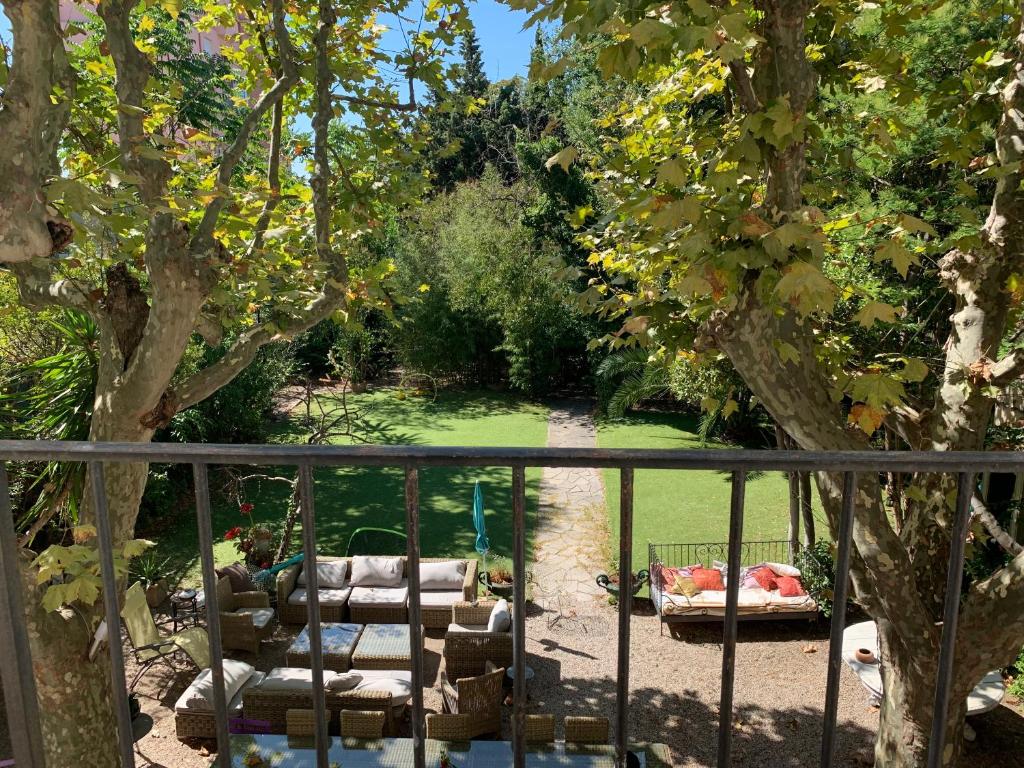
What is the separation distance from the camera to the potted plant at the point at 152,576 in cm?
926

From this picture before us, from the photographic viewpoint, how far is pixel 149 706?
7797 millimetres

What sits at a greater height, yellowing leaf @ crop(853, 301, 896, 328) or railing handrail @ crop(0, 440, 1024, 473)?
yellowing leaf @ crop(853, 301, 896, 328)

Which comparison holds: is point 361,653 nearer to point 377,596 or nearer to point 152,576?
point 377,596

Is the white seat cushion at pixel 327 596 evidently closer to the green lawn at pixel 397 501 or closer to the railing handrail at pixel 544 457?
the green lawn at pixel 397 501

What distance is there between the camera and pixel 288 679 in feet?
25.1

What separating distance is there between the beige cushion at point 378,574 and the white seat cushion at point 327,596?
23cm

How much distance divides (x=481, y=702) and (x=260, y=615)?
3.57m

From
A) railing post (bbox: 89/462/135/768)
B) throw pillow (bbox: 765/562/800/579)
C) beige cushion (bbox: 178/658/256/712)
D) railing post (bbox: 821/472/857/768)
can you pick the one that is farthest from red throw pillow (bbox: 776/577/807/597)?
railing post (bbox: 89/462/135/768)

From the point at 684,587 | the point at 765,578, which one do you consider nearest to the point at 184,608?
the point at 684,587

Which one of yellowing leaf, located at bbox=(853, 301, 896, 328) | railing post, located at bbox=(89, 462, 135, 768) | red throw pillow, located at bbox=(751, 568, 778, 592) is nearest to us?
railing post, located at bbox=(89, 462, 135, 768)

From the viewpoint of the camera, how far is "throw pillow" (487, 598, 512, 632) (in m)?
8.74

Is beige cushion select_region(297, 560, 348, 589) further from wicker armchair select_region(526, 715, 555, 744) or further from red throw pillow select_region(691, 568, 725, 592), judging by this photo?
red throw pillow select_region(691, 568, 725, 592)

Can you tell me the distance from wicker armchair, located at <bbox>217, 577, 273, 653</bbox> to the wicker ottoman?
1.29 metres

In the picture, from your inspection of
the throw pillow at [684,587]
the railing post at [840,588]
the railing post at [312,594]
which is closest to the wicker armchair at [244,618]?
the throw pillow at [684,587]
